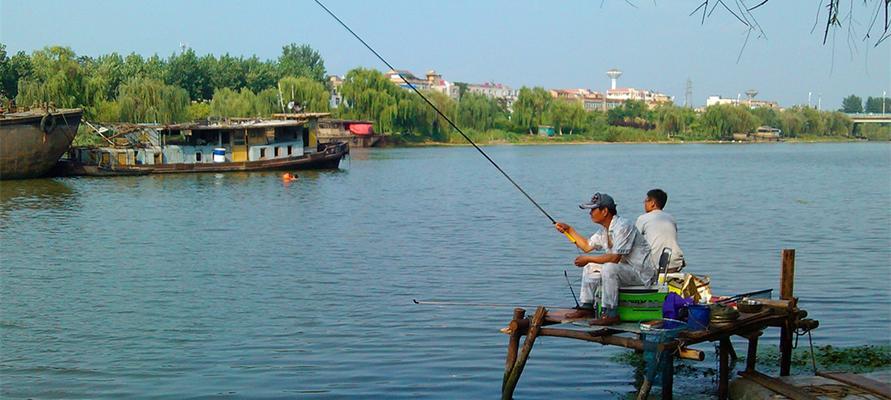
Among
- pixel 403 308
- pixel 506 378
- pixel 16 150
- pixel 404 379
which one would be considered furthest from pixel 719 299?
pixel 16 150

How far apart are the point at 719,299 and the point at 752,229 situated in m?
15.3

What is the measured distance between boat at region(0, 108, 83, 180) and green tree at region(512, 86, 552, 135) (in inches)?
2582

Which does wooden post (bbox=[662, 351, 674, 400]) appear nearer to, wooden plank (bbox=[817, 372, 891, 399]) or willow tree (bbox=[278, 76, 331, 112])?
wooden plank (bbox=[817, 372, 891, 399])

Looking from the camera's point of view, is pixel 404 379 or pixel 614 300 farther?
pixel 404 379

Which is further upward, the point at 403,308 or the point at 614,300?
the point at 614,300

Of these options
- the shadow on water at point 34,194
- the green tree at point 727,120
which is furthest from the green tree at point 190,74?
the green tree at point 727,120

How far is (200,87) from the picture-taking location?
8269 cm

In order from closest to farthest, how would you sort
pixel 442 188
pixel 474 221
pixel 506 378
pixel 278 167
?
pixel 506 378
pixel 474 221
pixel 442 188
pixel 278 167

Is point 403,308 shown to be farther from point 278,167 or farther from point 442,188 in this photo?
point 278,167

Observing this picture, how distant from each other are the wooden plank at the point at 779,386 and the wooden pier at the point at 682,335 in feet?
0.03

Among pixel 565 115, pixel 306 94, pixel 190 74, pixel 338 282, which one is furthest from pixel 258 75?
pixel 338 282

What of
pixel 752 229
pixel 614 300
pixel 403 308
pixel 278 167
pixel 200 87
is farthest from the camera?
pixel 200 87

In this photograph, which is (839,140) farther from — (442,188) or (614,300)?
(614,300)

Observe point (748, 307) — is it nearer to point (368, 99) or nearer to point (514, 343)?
point (514, 343)
